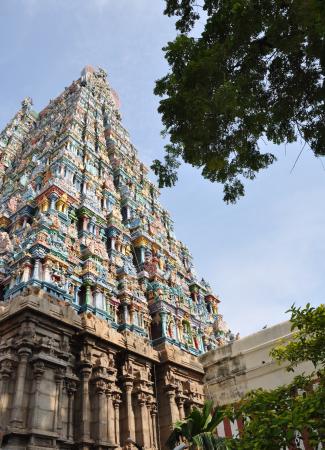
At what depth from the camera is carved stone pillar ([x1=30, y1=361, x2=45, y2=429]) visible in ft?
45.1

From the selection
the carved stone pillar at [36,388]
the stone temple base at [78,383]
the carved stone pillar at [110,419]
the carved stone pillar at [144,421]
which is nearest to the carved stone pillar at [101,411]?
the stone temple base at [78,383]

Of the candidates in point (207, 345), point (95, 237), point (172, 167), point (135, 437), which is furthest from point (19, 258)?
point (207, 345)

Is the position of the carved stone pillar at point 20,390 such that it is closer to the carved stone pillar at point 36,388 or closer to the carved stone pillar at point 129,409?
the carved stone pillar at point 36,388

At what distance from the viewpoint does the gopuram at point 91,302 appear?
15.2 m

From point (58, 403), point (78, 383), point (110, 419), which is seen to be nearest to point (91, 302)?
point (78, 383)

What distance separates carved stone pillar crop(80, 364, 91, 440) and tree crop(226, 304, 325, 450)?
7309 mm

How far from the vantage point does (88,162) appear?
3394 centimetres

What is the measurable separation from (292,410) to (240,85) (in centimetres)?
667

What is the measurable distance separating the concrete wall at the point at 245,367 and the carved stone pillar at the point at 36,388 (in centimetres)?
1003

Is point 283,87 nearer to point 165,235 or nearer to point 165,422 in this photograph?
point 165,422

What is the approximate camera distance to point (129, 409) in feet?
59.4

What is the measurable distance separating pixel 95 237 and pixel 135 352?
961cm

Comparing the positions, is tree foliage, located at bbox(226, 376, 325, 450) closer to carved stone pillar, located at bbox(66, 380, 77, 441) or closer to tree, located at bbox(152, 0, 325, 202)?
tree, located at bbox(152, 0, 325, 202)

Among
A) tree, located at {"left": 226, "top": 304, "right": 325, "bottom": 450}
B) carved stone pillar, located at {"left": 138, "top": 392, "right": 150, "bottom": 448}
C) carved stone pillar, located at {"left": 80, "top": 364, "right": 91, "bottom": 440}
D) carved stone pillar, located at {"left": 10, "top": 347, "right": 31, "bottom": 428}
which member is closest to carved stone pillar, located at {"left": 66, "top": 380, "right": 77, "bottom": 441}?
carved stone pillar, located at {"left": 80, "top": 364, "right": 91, "bottom": 440}
